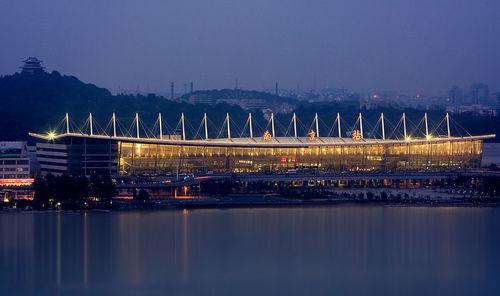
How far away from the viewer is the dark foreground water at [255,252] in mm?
14461

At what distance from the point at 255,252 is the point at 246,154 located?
10.1 m

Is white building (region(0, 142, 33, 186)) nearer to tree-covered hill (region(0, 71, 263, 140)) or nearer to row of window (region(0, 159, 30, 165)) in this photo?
row of window (region(0, 159, 30, 165))

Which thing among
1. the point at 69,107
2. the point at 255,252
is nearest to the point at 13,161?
the point at 255,252

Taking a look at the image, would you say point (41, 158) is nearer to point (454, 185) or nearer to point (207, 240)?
point (454, 185)

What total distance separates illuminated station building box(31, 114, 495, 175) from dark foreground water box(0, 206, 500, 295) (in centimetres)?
495

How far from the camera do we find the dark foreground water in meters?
14.5

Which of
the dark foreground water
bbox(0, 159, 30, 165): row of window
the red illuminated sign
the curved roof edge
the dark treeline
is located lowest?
the dark foreground water

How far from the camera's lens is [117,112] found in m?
35.7

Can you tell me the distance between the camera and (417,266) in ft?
51.5

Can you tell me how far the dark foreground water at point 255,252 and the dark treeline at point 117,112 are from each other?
42.5ft

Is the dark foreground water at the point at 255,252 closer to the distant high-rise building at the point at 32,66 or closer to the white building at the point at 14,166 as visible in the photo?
the white building at the point at 14,166

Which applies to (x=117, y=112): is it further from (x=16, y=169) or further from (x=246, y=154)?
(x=16, y=169)

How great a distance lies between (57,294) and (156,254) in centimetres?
236

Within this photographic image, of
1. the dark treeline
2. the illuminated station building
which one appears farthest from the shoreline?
the dark treeline
